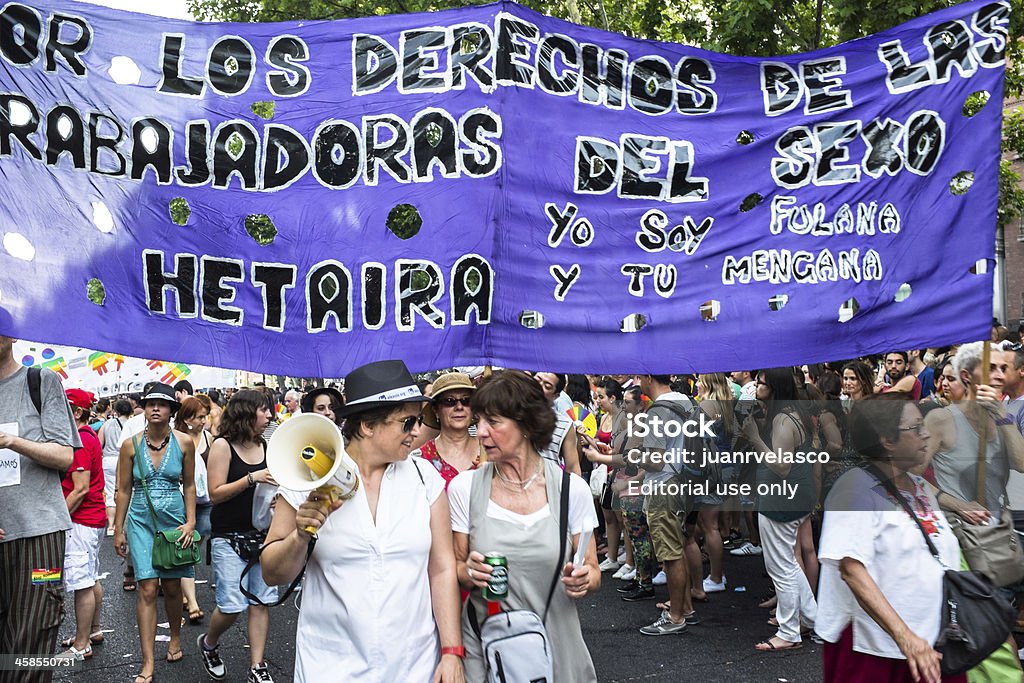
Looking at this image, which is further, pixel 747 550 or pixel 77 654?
pixel 747 550

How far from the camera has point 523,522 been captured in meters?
3.70

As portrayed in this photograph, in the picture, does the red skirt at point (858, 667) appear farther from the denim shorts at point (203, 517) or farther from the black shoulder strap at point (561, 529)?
the denim shorts at point (203, 517)

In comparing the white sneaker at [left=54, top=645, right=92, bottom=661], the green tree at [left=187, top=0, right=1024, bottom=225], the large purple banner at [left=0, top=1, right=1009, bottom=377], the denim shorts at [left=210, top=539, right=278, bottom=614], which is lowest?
the white sneaker at [left=54, top=645, right=92, bottom=661]

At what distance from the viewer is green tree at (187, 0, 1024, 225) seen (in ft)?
38.7

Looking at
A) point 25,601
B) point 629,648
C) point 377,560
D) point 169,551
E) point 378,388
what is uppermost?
point 378,388

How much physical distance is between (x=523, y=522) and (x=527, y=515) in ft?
0.12

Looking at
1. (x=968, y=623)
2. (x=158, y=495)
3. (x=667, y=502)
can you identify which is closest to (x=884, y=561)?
(x=968, y=623)

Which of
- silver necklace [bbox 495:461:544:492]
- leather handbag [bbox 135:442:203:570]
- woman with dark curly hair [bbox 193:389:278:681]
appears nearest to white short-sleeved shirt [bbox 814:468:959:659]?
silver necklace [bbox 495:461:544:492]

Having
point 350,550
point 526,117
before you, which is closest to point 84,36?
point 526,117

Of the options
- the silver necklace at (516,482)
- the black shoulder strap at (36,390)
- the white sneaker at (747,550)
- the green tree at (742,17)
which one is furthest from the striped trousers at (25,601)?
the green tree at (742,17)

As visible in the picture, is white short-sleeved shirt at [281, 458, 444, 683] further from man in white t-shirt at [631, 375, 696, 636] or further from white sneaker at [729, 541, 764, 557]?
white sneaker at [729, 541, 764, 557]

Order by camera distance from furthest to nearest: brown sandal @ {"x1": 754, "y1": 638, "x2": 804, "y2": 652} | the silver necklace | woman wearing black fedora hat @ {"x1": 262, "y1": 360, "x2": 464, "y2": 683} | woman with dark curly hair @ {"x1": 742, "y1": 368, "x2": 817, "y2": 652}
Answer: woman with dark curly hair @ {"x1": 742, "y1": 368, "x2": 817, "y2": 652} < brown sandal @ {"x1": 754, "y1": 638, "x2": 804, "y2": 652} < the silver necklace < woman wearing black fedora hat @ {"x1": 262, "y1": 360, "x2": 464, "y2": 683}

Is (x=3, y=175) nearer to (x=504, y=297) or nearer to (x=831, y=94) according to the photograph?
(x=504, y=297)

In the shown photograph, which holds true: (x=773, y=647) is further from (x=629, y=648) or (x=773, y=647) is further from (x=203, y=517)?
(x=203, y=517)
